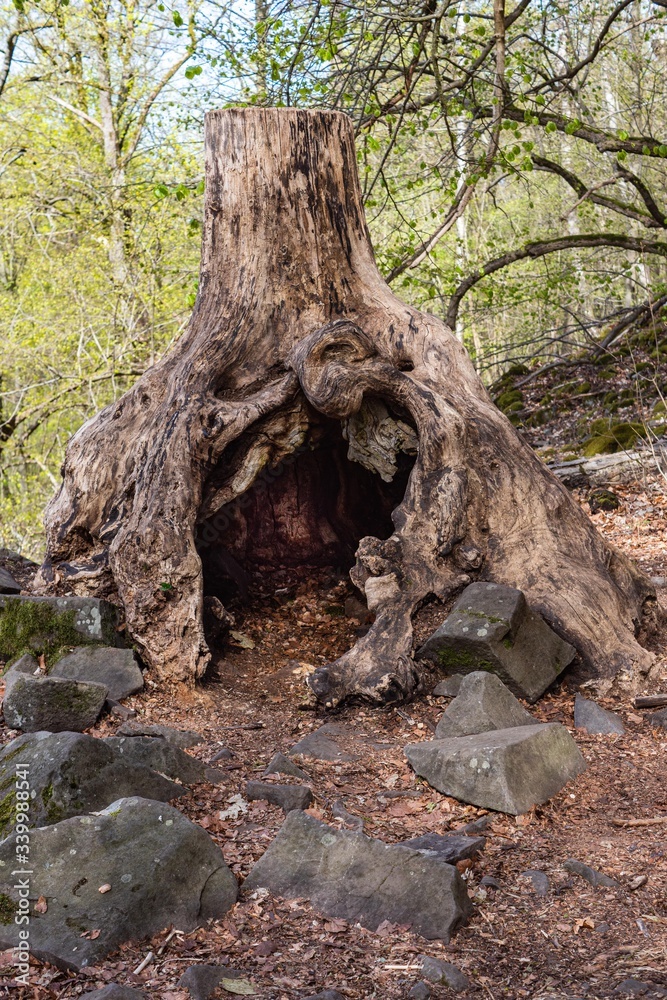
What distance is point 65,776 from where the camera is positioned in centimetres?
334

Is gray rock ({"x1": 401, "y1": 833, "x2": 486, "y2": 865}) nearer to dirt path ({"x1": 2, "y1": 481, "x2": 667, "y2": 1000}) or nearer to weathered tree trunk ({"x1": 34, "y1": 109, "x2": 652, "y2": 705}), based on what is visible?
dirt path ({"x1": 2, "y1": 481, "x2": 667, "y2": 1000})

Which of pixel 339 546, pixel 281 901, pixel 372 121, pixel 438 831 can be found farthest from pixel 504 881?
pixel 372 121

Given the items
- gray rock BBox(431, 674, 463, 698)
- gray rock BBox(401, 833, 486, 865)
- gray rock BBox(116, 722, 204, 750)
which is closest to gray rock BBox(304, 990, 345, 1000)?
gray rock BBox(401, 833, 486, 865)

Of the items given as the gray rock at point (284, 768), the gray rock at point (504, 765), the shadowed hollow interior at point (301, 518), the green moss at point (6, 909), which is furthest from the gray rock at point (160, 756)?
the shadowed hollow interior at point (301, 518)

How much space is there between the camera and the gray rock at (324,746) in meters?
4.36

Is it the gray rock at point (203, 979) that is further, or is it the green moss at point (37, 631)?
the green moss at point (37, 631)

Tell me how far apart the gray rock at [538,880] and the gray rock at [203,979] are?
115 cm

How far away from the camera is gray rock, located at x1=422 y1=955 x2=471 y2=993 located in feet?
8.68

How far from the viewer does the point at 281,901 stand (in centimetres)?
312

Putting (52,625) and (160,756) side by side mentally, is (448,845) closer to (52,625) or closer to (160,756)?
(160,756)

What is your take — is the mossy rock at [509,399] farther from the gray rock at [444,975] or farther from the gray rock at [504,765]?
the gray rock at [444,975]

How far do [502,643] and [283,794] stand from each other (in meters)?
1.57

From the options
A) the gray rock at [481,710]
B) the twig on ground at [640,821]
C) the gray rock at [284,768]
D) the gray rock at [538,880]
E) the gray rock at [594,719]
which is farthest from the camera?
the gray rock at [594,719]

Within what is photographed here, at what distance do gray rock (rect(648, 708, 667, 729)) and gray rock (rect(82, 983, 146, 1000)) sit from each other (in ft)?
10.3
